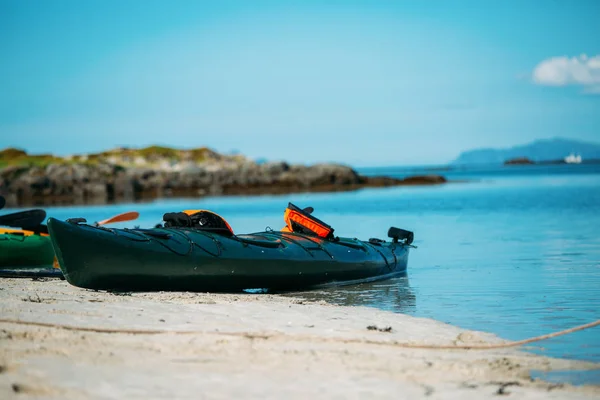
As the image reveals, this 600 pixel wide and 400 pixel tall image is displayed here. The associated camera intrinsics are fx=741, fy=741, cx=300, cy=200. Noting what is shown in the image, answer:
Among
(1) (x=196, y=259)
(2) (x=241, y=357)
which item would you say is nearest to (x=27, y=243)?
(1) (x=196, y=259)

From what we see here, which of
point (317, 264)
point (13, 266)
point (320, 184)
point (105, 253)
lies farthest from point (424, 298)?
point (320, 184)

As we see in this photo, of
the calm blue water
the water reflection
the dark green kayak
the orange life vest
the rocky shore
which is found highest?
the rocky shore

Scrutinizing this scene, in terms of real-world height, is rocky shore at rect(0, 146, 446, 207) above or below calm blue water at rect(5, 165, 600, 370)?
above

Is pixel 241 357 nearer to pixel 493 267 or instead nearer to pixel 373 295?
pixel 373 295

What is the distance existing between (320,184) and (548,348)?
1800 inches

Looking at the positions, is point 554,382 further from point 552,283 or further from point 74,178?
point 74,178

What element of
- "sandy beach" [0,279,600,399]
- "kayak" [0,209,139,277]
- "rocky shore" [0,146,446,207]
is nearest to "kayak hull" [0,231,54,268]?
"kayak" [0,209,139,277]

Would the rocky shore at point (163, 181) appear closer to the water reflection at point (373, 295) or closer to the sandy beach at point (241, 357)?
the water reflection at point (373, 295)

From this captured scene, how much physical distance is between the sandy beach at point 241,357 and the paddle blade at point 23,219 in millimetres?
4806

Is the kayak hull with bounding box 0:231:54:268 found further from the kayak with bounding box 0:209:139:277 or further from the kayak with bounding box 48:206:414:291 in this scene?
the kayak with bounding box 48:206:414:291

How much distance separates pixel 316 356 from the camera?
18.8 ft

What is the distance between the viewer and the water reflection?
369 inches

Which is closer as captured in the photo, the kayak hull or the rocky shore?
the kayak hull

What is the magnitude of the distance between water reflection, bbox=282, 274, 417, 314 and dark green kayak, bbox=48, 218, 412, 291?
26 centimetres
